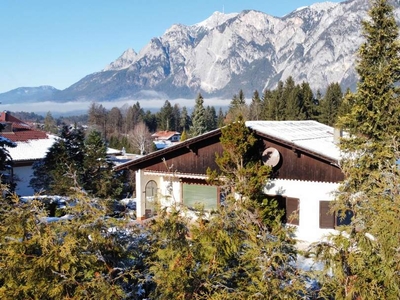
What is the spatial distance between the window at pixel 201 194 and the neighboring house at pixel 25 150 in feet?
50.3

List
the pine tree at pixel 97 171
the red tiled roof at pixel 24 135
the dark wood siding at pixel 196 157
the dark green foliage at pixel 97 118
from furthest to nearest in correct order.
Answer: the dark green foliage at pixel 97 118 → the red tiled roof at pixel 24 135 → the pine tree at pixel 97 171 → the dark wood siding at pixel 196 157

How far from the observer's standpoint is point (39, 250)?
498 centimetres

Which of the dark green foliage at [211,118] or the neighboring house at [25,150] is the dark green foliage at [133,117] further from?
the neighboring house at [25,150]

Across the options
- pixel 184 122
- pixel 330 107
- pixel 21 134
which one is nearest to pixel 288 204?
pixel 21 134

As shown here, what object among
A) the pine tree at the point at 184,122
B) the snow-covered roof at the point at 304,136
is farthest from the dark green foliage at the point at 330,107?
the pine tree at the point at 184,122

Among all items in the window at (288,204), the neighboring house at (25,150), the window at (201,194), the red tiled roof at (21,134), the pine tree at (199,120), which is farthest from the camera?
the pine tree at (199,120)

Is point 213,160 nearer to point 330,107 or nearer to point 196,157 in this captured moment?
point 196,157

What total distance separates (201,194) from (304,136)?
16.5 feet

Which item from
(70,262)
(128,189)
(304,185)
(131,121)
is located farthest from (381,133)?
(131,121)

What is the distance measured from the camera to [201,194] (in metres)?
16.8

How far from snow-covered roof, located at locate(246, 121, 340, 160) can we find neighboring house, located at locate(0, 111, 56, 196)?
59.9 ft

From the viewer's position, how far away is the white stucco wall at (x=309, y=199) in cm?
1385

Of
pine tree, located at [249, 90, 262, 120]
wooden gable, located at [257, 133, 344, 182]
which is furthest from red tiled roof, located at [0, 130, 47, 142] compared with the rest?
pine tree, located at [249, 90, 262, 120]

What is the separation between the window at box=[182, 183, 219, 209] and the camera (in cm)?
1653
